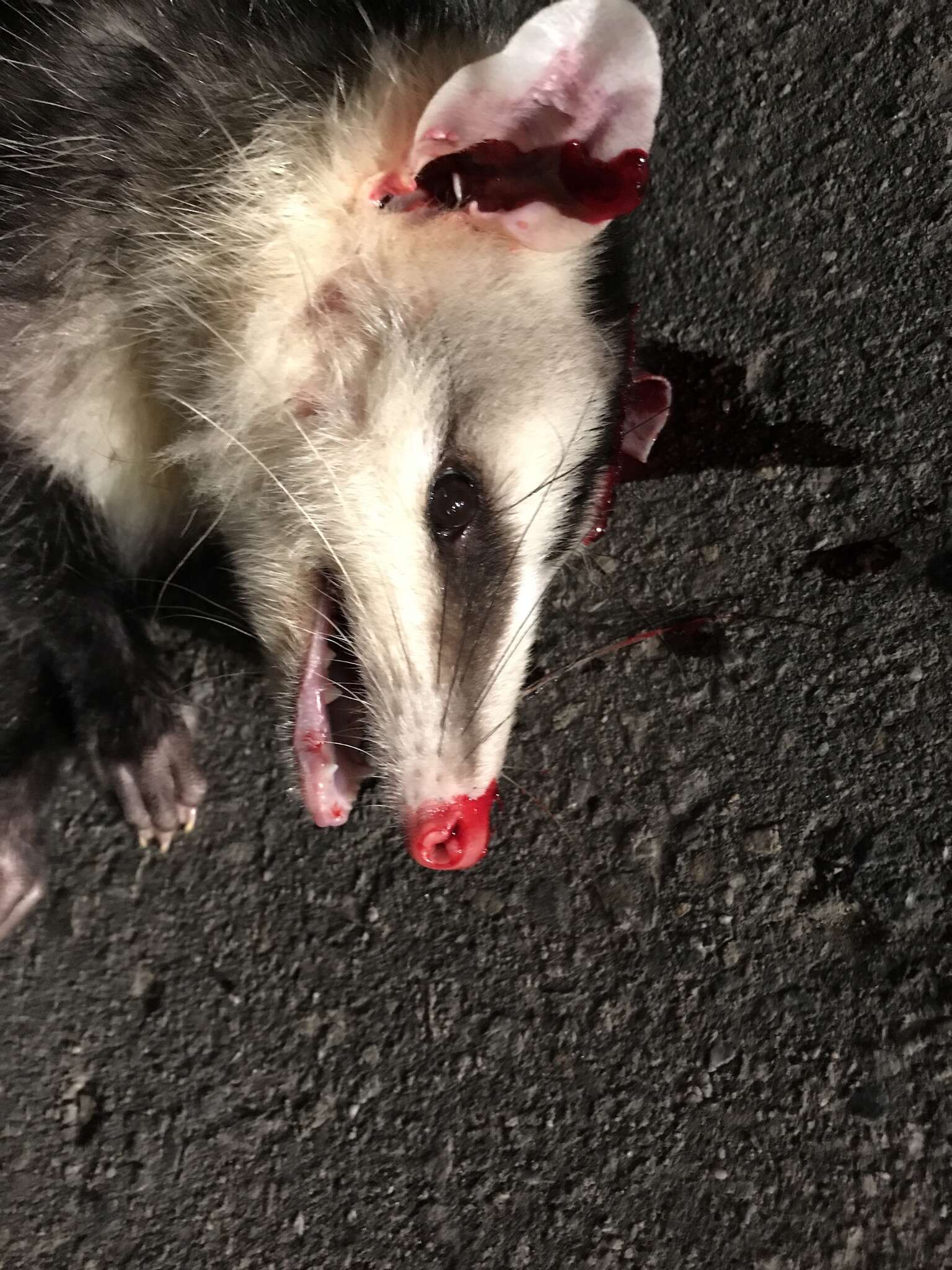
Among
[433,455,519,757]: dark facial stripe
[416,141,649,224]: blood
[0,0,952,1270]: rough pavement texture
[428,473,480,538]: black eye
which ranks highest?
[416,141,649,224]: blood

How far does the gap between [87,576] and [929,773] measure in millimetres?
1706

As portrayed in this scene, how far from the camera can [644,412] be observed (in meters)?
1.86

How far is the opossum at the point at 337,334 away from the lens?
1.49m

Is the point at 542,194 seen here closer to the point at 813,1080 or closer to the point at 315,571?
the point at 315,571

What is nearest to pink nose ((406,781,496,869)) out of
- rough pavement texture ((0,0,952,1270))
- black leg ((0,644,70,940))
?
rough pavement texture ((0,0,952,1270))

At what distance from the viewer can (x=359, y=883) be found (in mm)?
2061

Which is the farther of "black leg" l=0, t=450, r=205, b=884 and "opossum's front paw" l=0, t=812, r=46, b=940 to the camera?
"opossum's front paw" l=0, t=812, r=46, b=940

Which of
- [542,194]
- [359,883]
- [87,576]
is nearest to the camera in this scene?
[542,194]

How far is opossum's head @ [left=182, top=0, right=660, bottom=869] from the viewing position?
1.48 m

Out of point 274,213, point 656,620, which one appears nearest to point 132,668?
point 274,213

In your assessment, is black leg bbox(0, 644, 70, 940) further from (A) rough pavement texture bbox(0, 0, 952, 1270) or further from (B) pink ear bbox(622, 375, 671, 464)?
(B) pink ear bbox(622, 375, 671, 464)

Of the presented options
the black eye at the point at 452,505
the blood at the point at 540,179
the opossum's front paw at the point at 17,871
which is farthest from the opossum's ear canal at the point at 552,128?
the opossum's front paw at the point at 17,871

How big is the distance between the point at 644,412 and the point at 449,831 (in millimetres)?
866

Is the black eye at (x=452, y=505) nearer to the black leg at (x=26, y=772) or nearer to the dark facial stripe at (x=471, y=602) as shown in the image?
the dark facial stripe at (x=471, y=602)
